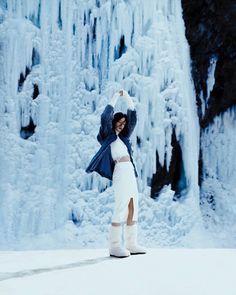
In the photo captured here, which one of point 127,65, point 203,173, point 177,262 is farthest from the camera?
point 203,173

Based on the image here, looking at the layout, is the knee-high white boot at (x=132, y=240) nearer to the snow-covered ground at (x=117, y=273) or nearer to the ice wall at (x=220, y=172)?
the snow-covered ground at (x=117, y=273)

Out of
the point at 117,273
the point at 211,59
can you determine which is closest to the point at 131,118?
the point at 117,273

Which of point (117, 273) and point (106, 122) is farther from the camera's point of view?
point (106, 122)

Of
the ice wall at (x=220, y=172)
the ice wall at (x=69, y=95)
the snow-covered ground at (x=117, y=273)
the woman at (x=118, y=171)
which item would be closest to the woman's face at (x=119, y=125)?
the woman at (x=118, y=171)

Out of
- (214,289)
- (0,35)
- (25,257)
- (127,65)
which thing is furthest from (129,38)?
(214,289)

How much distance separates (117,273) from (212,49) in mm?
5104

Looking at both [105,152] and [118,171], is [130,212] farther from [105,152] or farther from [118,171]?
[105,152]

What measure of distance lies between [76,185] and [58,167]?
28cm

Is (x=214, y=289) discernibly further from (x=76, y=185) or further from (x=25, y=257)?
(x=76, y=185)

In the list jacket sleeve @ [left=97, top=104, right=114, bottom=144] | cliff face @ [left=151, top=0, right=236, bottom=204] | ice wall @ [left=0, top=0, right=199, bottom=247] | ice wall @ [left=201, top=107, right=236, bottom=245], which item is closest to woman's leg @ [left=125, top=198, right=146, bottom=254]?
jacket sleeve @ [left=97, top=104, right=114, bottom=144]

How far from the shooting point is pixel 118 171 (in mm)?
3199

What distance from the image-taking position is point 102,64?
251 inches

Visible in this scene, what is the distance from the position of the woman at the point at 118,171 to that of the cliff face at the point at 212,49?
4.03m

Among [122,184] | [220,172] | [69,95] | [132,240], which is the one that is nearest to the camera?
[122,184]
